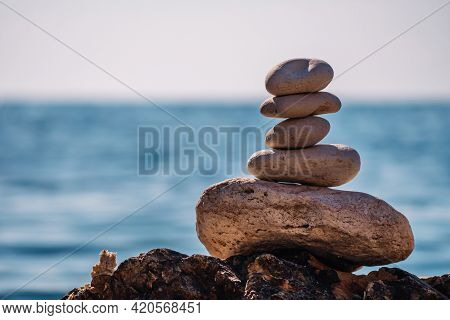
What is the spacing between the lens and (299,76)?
23.1 ft

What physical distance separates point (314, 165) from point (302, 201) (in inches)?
12.2

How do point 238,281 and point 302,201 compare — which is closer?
point 238,281

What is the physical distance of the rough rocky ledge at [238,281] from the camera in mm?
6344

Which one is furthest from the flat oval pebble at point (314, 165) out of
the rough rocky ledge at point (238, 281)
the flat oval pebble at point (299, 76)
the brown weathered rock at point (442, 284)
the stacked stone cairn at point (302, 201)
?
the brown weathered rock at point (442, 284)

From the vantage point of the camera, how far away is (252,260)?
22.2 feet

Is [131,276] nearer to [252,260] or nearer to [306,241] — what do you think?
[252,260]

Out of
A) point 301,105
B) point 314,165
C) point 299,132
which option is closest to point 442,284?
point 314,165

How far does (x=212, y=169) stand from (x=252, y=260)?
22.5 m

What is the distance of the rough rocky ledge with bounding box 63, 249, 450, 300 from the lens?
6344mm

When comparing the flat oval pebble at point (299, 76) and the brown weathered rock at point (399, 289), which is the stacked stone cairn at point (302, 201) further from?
the brown weathered rock at point (399, 289)

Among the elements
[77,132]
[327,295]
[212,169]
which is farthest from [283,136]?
[77,132]

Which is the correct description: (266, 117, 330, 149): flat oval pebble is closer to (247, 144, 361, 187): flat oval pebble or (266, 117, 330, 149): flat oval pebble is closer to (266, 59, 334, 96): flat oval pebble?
(247, 144, 361, 187): flat oval pebble

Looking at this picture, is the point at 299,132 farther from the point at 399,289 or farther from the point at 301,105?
the point at 399,289

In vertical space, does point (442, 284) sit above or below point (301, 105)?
below
